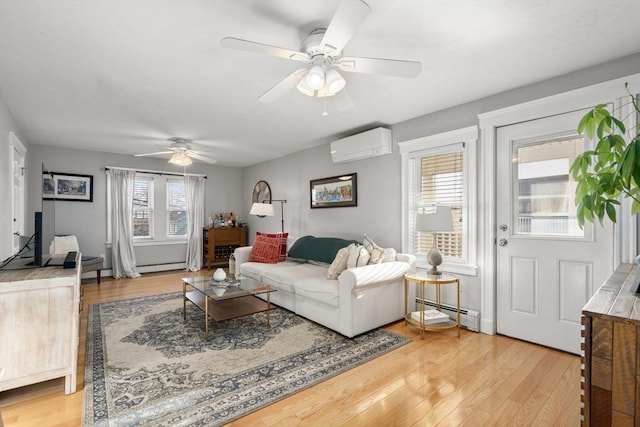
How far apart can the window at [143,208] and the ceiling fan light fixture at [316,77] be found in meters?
5.33

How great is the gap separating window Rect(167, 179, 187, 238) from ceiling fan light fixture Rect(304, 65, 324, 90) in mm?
5380

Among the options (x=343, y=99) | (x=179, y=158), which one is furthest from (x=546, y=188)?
(x=179, y=158)

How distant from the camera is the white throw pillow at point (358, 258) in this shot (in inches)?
129

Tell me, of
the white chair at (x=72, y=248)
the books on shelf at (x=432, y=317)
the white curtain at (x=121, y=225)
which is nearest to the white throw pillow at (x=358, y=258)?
the books on shelf at (x=432, y=317)

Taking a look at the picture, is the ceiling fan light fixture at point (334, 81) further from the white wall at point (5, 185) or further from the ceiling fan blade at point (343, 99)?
the white wall at point (5, 185)

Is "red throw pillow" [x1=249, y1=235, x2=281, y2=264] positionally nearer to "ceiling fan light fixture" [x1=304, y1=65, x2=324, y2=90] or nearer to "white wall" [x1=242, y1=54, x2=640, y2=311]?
"white wall" [x1=242, y1=54, x2=640, y2=311]

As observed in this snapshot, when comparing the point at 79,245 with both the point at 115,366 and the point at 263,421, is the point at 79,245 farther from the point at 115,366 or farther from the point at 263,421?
the point at 263,421

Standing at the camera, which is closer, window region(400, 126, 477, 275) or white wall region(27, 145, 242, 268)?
window region(400, 126, 477, 275)

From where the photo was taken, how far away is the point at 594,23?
75.2 inches

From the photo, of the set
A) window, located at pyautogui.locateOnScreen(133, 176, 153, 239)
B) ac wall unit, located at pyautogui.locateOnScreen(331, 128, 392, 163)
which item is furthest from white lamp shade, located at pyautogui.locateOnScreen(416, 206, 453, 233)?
window, located at pyautogui.locateOnScreen(133, 176, 153, 239)

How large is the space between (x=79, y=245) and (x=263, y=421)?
5369mm

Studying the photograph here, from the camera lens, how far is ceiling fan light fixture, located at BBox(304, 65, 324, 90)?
1.91 m

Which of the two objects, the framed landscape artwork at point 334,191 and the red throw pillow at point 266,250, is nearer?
the framed landscape artwork at point 334,191

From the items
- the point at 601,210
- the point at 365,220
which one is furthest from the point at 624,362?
the point at 365,220
